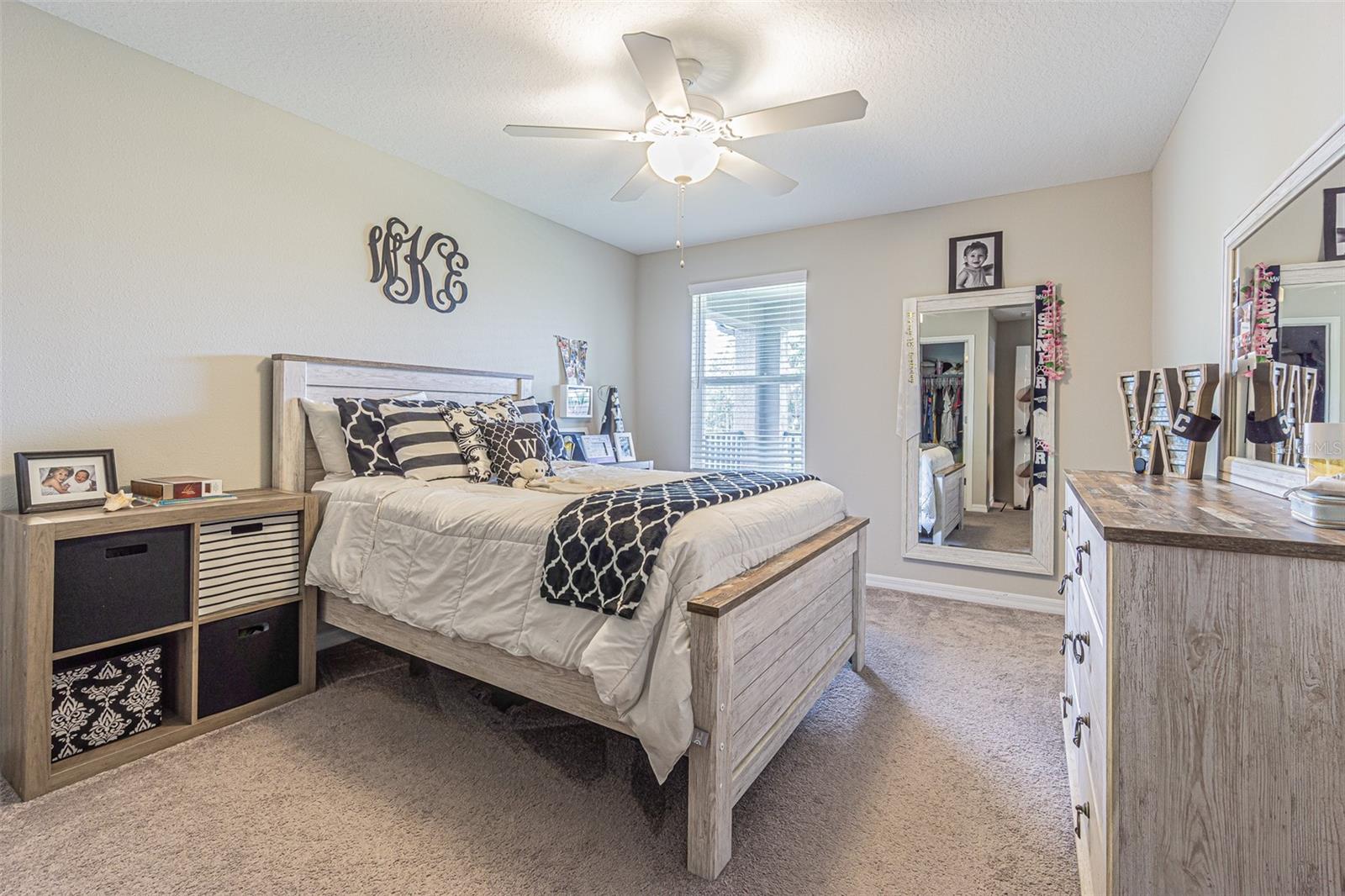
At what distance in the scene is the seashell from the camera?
192cm

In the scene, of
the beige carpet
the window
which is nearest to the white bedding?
the beige carpet

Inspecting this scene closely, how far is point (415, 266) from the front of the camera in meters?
3.17

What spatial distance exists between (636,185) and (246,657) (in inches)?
98.1

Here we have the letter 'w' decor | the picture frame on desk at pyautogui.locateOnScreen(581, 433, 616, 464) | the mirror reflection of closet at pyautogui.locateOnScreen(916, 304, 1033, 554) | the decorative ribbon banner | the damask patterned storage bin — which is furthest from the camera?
the picture frame on desk at pyautogui.locateOnScreen(581, 433, 616, 464)

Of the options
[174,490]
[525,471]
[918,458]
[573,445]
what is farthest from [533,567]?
[918,458]

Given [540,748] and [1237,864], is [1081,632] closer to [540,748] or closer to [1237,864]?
[1237,864]

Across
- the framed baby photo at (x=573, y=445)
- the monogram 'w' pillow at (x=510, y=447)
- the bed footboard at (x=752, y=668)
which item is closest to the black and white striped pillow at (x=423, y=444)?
the monogram 'w' pillow at (x=510, y=447)

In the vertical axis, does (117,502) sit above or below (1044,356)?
below

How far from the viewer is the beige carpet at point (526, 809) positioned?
1.44m

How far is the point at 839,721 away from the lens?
7.16 ft

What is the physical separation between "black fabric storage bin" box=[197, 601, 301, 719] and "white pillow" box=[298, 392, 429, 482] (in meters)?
0.59

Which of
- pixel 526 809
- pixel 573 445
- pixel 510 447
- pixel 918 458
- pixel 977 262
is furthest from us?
pixel 573 445

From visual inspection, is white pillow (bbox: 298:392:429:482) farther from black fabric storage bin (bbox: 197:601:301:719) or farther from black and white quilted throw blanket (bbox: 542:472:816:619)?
black and white quilted throw blanket (bbox: 542:472:816:619)

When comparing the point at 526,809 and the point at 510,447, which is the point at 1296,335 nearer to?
the point at 526,809
